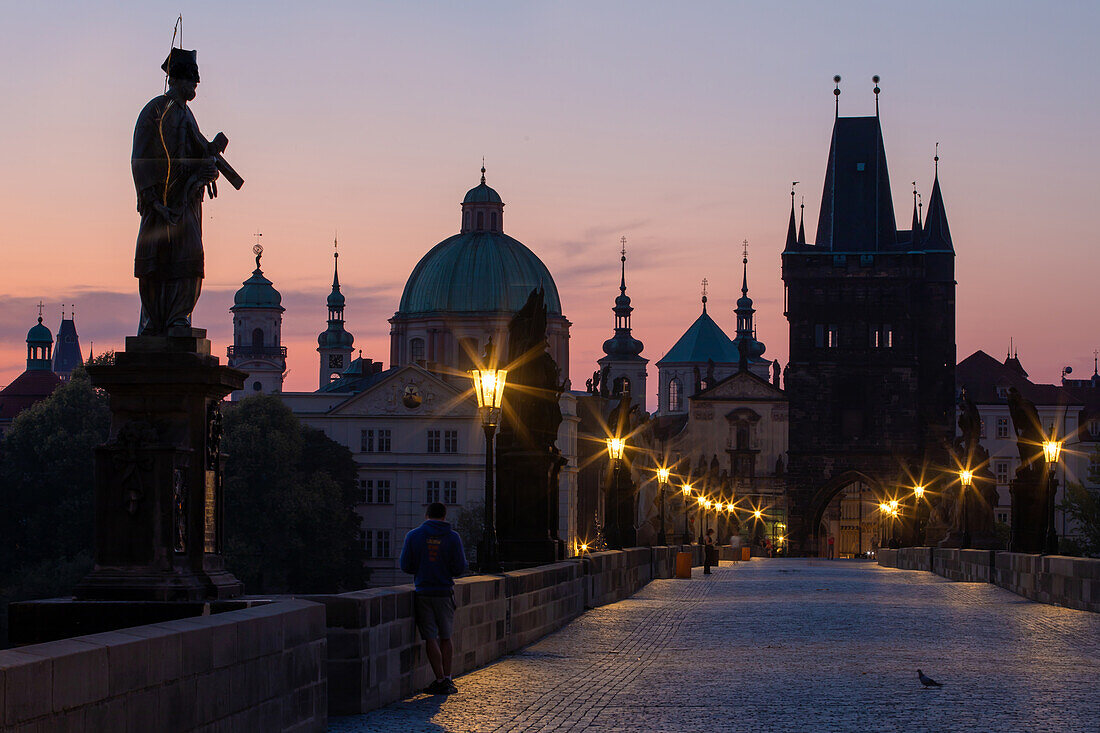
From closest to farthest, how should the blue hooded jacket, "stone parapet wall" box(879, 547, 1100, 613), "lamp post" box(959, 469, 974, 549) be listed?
the blue hooded jacket → "stone parapet wall" box(879, 547, 1100, 613) → "lamp post" box(959, 469, 974, 549)

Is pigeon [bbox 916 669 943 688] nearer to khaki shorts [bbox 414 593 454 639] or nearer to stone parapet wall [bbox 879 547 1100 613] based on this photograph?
khaki shorts [bbox 414 593 454 639]

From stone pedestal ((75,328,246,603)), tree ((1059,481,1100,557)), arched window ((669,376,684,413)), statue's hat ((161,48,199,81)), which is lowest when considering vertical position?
tree ((1059,481,1100,557))

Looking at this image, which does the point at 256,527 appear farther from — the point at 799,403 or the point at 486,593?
the point at 486,593

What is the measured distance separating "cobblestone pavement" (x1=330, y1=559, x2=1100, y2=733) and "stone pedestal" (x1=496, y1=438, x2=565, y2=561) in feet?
3.93

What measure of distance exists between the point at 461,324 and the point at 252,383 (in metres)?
67.5

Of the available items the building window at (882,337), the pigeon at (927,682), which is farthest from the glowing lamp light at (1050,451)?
the building window at (882,337)

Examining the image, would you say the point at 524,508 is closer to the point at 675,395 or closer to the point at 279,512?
the point at 279,512

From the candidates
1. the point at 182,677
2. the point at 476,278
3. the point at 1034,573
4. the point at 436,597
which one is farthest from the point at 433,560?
the point at 476,278

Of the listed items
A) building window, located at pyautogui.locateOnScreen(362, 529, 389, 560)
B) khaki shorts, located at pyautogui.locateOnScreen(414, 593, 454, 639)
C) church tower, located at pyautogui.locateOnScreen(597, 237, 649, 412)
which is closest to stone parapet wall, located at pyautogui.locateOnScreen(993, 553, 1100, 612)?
khaki shorts, located at pyautogui.locateOnScreen(414, 593, 454, 639)

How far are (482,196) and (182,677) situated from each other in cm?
13754

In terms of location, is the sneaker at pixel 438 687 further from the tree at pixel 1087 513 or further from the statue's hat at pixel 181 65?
the tree at pixel 1087 513

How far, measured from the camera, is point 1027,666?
55.3 ft

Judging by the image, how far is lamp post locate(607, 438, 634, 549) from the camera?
130 feet

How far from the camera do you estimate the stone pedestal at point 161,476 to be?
39.3ft
